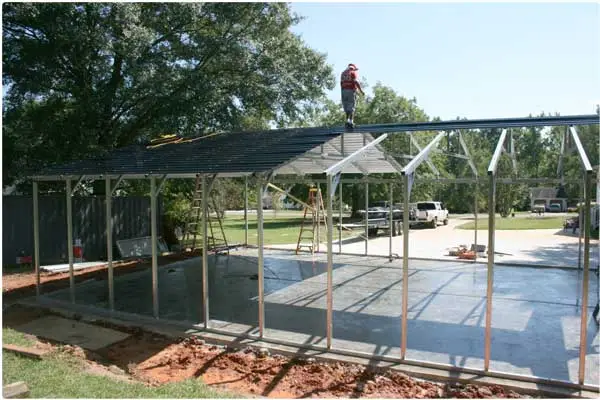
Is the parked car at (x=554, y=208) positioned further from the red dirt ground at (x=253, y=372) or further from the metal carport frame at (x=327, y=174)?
the red dirt ground at (x=253, y=372)

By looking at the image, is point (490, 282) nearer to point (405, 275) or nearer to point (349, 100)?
point (405, 275)

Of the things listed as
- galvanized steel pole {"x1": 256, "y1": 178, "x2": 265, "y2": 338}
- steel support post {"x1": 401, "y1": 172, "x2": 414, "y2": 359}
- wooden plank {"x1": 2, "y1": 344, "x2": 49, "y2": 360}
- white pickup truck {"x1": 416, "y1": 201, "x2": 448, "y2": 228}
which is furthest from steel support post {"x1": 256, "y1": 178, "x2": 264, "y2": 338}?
white pickup truck {"x1": 416, "y1": 201, "x2": 448, "y2": 228}

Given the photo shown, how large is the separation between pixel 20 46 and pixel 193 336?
954cm

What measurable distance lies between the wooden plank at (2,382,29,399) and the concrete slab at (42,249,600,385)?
8.82 ft

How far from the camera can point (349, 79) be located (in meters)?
8.06

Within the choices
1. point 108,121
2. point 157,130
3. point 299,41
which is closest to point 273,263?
point 157,130

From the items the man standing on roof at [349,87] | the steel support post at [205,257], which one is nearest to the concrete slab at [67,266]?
the steel support post at [205,257]

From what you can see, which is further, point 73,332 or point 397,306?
point 397,306

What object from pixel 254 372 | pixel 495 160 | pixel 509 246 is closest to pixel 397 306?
pixel 495 160

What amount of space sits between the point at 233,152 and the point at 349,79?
7.95 feet

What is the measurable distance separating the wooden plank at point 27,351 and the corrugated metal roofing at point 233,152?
2.89 m

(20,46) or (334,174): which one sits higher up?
(20,46)

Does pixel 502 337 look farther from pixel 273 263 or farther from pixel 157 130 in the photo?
pixel 157 130

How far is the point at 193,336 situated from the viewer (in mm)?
6199
